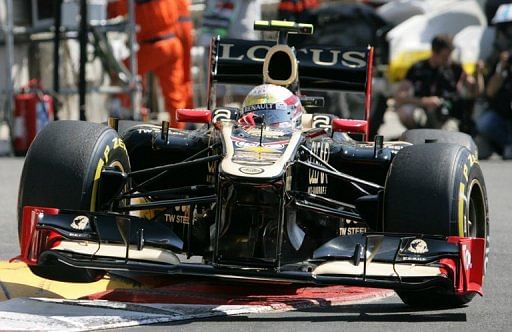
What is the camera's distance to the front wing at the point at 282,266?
6945 mm

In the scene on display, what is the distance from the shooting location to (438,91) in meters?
16.7

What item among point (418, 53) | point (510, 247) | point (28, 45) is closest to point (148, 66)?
point (28, 45)

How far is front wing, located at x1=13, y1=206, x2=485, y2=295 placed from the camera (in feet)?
22.8

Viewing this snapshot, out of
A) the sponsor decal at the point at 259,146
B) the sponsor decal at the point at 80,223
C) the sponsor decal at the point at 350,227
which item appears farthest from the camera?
the sponsor decal at the point at 350,227

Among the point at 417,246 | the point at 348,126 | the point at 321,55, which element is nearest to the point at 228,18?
the point at 321,55

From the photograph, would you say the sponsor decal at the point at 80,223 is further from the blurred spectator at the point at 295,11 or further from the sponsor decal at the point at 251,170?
the blurred spectator at the point at 295,11

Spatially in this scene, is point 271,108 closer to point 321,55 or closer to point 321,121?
point 321,121

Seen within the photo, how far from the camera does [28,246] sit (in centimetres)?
718

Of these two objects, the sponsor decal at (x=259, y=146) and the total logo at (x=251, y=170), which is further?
the sponsor decal at (x=259, y=146)

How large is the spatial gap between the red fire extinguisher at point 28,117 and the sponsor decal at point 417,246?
29.8 feet

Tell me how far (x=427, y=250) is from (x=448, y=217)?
0.24 m

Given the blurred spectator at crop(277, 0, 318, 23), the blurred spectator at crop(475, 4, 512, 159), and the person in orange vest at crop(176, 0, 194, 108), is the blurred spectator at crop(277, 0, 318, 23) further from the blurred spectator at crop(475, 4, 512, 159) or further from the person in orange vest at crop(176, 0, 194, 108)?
the blurred spectator at crop(475, 4, 512, 159)

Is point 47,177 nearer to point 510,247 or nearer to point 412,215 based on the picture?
point 412,215

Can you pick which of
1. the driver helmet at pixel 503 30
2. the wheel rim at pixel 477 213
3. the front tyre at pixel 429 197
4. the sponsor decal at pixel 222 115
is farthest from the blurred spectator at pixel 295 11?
the front tyre at pixel 429 197
